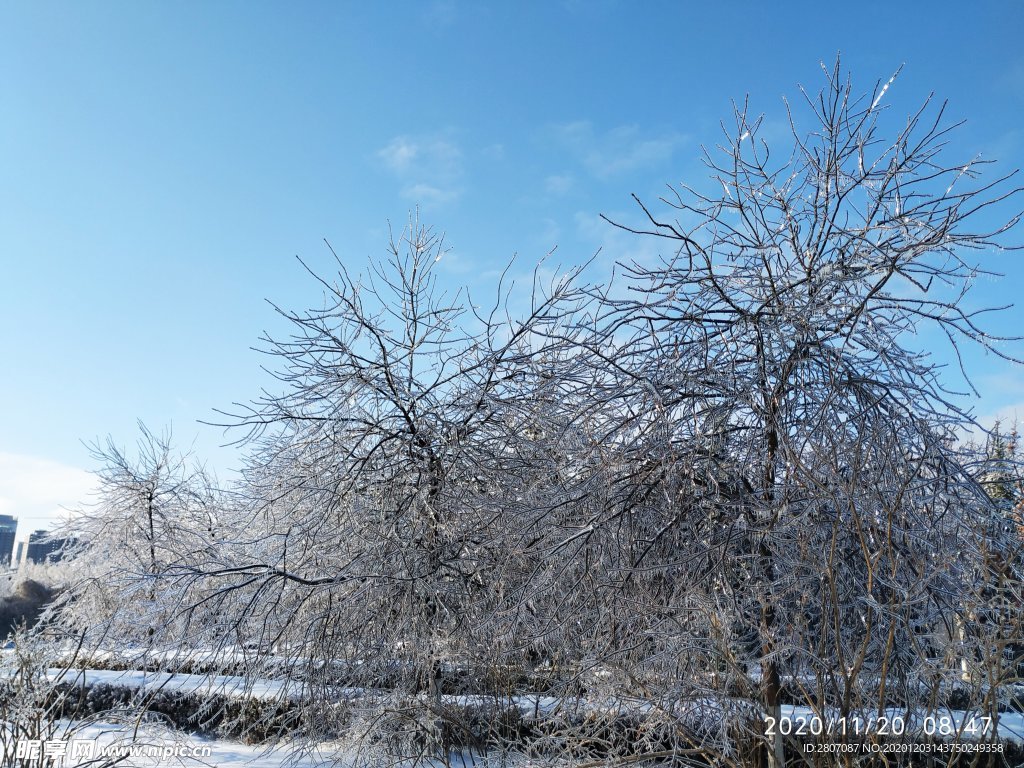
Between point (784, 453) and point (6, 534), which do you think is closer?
point (784, 453)

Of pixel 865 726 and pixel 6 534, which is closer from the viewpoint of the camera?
pixel 865 726

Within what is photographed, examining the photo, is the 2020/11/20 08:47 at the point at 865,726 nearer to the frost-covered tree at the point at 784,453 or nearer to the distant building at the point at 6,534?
the frost-covered tree at the point at 784,453

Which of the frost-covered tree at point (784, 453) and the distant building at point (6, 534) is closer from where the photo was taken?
the frost-covered tree at point (784, 453)

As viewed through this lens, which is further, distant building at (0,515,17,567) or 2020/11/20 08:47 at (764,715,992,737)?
distant building at (0,515,17,567)

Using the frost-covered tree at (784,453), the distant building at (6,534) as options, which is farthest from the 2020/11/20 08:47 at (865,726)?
the distant building at (6,534)

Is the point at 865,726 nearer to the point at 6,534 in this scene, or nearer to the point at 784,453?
the point at 784,453

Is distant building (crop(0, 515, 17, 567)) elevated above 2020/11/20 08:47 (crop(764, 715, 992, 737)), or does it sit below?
above

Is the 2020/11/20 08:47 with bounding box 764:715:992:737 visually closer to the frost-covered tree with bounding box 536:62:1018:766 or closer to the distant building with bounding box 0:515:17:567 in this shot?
the frost-covered tree with bounding box 536:62:1018:766

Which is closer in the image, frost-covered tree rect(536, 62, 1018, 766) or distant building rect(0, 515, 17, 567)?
frost-covered tree rect(536, 62, 1018, 766)

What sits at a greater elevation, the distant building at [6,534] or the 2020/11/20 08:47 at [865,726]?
the distant building at [6,534]

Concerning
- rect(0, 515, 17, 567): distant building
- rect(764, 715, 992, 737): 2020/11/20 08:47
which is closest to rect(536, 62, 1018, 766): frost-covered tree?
rect(764, 715, 992, 737): 2020/11/20 08:47

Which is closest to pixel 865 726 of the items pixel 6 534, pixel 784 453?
pixel 784 453

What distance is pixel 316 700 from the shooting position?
733 cm

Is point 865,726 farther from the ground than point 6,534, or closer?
closer
